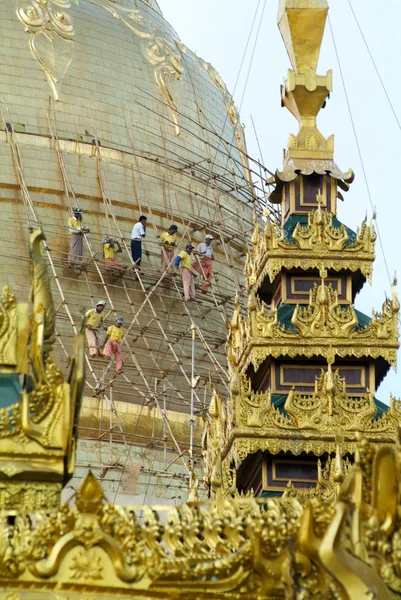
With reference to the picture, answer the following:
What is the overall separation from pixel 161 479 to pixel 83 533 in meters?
21.3

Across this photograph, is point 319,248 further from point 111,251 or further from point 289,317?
point 111,251

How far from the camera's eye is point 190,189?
120 feet

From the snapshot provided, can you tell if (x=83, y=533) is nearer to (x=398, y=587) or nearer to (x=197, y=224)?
(x=398, y=587)

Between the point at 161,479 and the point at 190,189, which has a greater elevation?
the point at 190,189

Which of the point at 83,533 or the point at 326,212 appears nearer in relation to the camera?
the point at 83,533

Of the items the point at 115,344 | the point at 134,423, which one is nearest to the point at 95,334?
the point at 115,344

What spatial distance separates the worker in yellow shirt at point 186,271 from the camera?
109 feet

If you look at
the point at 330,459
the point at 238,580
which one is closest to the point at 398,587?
the point at 238,580

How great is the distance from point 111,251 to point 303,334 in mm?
11826

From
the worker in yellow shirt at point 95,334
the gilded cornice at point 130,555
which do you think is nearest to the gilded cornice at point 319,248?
the worker in yellow shirt at point 95,334

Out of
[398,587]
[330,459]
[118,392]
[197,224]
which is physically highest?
[197,224]

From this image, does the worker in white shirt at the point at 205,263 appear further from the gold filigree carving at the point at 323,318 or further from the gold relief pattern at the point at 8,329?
the gold relief pattern at the point at 8,329

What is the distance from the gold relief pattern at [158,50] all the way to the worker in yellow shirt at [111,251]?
17.7 feet

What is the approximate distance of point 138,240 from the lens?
111 ft
